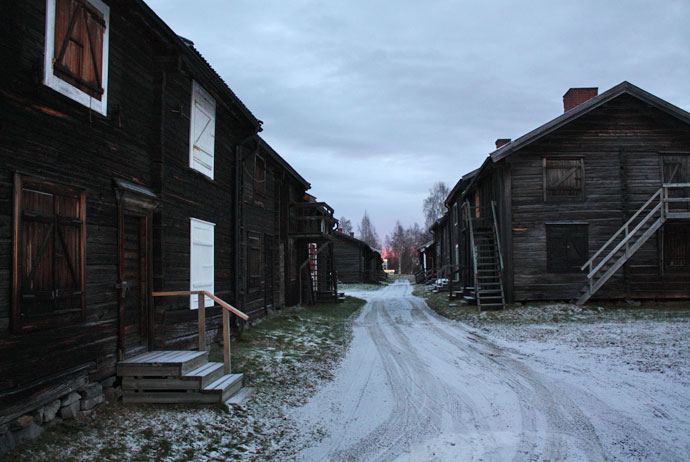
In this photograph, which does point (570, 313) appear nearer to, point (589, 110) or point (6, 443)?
point (589, 110)

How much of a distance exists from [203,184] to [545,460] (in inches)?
333

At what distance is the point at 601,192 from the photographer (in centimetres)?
1816

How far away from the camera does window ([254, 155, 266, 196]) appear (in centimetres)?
1502

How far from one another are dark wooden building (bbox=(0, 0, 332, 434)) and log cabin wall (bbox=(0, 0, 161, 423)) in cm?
2

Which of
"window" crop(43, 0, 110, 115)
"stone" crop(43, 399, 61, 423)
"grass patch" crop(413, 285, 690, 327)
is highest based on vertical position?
"window" crop(43, 0, 110, 115)

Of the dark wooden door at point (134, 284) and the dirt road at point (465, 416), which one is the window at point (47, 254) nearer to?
the dark wooden door at point (134, 284)

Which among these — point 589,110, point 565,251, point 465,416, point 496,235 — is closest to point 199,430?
point 465,416

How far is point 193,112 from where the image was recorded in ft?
32.8

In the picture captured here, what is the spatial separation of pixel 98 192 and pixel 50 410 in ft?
9.13

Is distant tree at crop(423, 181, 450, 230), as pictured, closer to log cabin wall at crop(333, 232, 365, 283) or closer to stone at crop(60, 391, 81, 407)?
log cabin wall at crop(333, 232, 365, 283)

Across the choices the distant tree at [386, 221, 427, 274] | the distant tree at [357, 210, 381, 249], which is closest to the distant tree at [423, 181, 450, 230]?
the distant tree at [386, 221, 427, 274]

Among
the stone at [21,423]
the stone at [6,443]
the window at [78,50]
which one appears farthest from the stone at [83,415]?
the window at [78,50]

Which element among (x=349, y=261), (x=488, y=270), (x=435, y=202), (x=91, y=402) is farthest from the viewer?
(x=435, y=202)

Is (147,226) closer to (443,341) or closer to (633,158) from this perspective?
(443,341)
